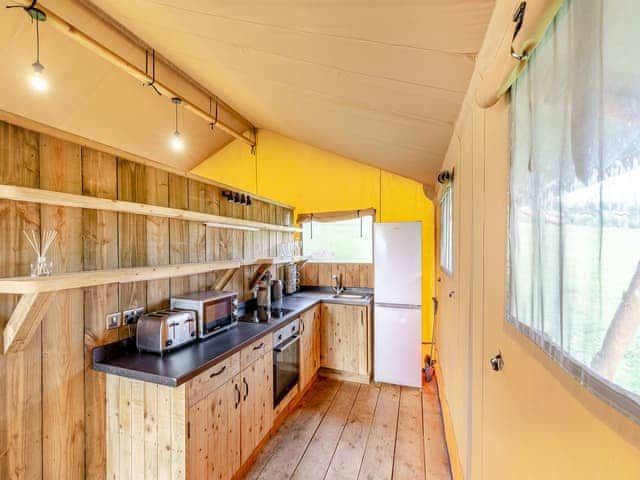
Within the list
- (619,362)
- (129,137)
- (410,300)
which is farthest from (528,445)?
(129,137)

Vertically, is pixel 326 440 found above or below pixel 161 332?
below

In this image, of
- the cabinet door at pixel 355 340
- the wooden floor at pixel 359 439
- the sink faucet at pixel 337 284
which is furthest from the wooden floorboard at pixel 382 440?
the sink faucet at pixel 337 284

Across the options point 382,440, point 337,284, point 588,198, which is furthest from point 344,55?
point 337,284

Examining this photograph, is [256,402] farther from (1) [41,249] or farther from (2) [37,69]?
(2) [37,69]

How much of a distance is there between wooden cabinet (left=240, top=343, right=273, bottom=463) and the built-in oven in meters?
0.13

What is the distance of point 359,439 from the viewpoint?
92.7 inches

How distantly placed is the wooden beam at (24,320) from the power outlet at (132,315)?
49cm

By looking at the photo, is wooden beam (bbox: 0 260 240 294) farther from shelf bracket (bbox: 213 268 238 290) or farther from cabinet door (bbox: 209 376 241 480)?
cabinet door (bbox: 209 376 241 480)

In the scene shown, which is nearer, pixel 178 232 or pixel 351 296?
pixel 178 232

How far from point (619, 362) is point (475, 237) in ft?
3.52

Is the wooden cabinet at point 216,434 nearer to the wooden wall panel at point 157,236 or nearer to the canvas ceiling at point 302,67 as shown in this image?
the wooden wall panel at point 157,236

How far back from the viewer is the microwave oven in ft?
6.40

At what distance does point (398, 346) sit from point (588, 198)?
3.08 m

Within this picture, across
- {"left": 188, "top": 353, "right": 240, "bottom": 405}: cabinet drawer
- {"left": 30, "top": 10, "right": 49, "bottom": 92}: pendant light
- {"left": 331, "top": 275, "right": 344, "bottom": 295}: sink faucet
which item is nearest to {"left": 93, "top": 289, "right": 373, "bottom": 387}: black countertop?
{"left": 188, "top": 353, "right": 240, "bottom": 405}: cabinet drawer
